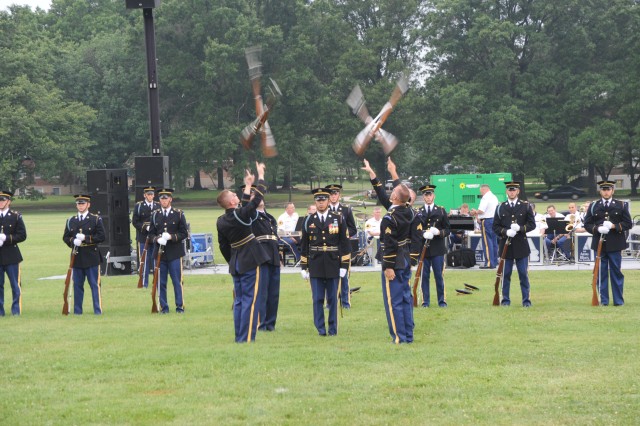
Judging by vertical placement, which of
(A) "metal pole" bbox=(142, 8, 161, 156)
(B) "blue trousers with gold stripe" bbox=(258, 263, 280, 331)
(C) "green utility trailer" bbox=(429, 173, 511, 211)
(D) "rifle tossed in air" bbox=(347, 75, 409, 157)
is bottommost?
(B) "blue trousers with gold stripe" bbox=(258, 263, 280, 331)

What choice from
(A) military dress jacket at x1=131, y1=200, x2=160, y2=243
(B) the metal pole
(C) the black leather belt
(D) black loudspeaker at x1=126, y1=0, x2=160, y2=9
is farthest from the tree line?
(C) the black leather belt

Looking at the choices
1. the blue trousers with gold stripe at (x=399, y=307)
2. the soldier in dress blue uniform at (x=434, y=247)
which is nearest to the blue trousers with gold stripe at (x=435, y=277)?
the soldier in dress blue uniform at (x=434, y=247)

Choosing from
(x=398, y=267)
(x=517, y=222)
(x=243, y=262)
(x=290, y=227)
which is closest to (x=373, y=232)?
(x=290, y=227)

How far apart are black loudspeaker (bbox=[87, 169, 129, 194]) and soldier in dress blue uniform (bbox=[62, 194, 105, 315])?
7.18 metres

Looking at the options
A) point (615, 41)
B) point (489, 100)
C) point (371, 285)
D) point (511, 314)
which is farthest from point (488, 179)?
point (615, 41)

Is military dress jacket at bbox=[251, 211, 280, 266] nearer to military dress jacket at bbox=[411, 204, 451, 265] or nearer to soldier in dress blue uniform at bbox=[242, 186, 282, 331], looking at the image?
soldier in dress blue uniform at bbox=[242, 186, 282, 331]

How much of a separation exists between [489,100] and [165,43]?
994 inches

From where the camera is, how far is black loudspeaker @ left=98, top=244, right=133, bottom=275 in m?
23.3

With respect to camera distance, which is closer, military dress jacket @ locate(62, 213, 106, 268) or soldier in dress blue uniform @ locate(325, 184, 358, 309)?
soldier in dress blue uniform @ locate(325, 184, 358, 309)

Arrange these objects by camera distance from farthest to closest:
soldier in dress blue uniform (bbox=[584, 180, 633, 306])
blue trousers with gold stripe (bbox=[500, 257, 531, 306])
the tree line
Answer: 1. the tree line
2. blue trousers with gold stripe (bbox=[500, 257, 531, 306])
3. soldier in dress blue uniform (bbox=[584, 180, 633, 306])

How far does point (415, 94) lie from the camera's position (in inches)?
2825

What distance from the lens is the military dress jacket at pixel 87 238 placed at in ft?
52.2

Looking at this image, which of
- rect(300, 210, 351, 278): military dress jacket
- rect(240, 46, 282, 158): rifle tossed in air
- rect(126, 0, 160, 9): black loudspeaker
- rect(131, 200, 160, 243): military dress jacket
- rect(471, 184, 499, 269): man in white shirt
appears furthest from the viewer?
rect(471, 184, 499, 269): man in white shirt

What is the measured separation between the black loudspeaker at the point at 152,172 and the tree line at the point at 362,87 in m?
45.2
